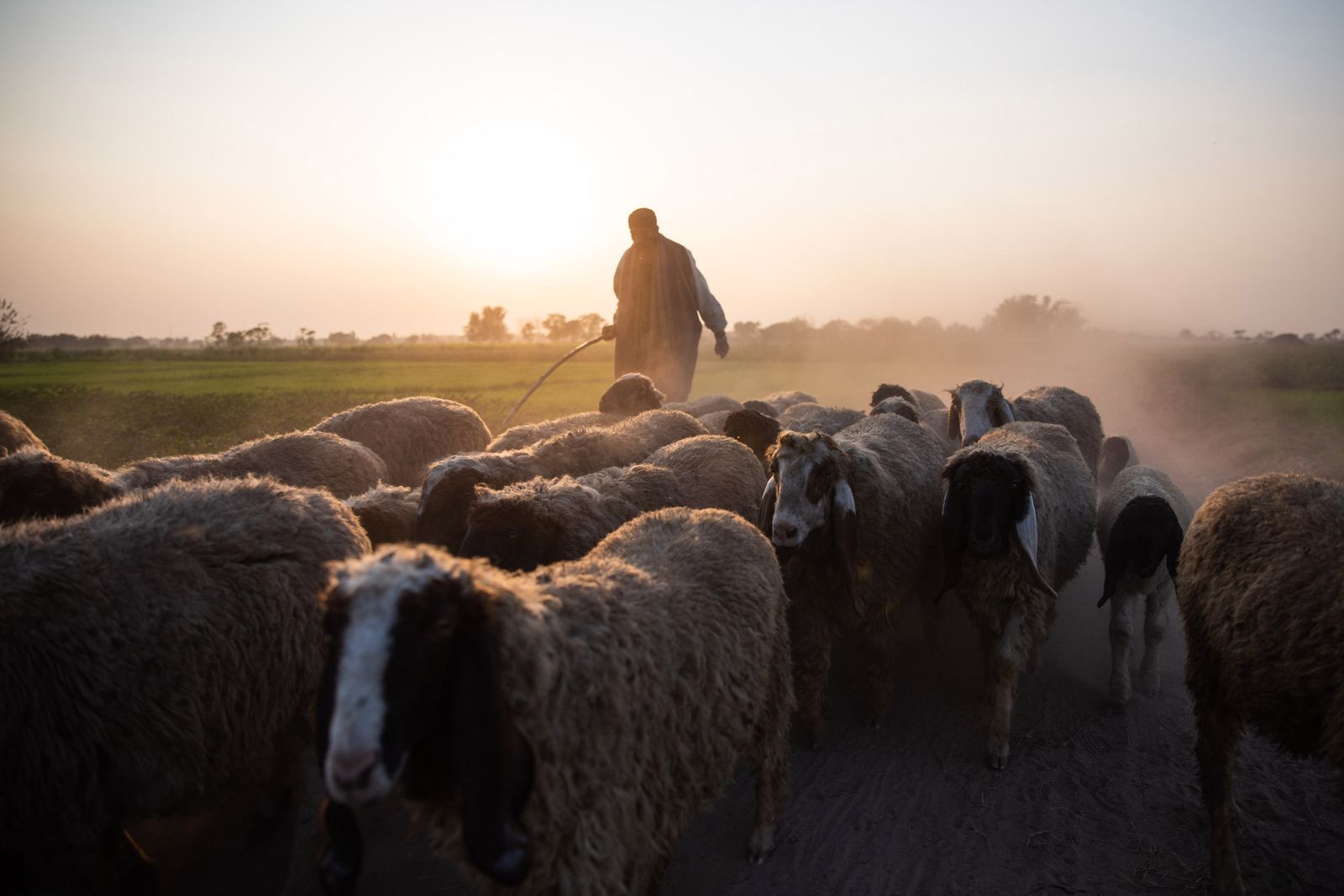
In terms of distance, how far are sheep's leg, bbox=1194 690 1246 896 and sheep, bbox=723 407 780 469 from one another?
15.2 ft

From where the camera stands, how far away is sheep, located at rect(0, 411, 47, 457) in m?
8.03

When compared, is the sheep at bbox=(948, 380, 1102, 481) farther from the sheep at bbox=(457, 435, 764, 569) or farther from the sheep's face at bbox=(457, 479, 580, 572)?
the sheep's face at bbox=(457, 479, 580, 572)

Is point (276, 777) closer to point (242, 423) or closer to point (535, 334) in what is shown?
point (242, 423)

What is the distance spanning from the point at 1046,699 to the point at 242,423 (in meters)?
17.9

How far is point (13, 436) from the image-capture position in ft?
26.8

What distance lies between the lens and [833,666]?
706 centimetres

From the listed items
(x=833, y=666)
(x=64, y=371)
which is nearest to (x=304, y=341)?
(x=64, y=371)

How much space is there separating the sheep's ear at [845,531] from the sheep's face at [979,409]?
12.6 ft

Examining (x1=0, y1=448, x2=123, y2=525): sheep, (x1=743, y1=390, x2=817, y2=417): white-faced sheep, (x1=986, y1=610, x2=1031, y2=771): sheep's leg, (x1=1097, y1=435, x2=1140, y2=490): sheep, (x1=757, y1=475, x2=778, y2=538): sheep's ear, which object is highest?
(x1=0, y1=448, x2=123, y2=525): sheep

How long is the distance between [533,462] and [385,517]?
4.67 ft

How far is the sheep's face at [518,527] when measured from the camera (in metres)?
4.54

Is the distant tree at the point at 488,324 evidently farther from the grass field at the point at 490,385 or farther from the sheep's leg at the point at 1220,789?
the sheep's leg at the point at 1220,789

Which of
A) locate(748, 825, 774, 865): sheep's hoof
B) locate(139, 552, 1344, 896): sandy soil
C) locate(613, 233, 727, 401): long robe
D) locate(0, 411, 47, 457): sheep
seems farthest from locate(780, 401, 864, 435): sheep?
locate(0, 411, 47, 457): sheep

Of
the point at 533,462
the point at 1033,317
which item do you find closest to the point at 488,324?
the point at 1033,317
